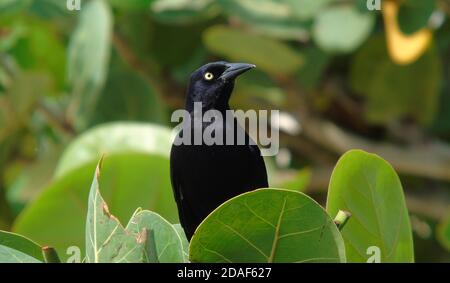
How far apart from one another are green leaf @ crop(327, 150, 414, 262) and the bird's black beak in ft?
0.36

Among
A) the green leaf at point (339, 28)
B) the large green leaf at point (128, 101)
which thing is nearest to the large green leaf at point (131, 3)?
the large green leaf at point (128, 101)

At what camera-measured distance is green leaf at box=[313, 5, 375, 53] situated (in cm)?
243

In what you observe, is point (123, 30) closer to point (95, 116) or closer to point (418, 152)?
point (95, 116)

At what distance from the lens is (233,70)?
33.3 inches

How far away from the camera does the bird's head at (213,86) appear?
84 centimetres

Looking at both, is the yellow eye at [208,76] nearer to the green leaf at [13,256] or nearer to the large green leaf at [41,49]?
the green leaf at [13,256]

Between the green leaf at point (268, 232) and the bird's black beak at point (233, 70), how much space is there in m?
0.12

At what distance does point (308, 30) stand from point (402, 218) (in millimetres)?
1622

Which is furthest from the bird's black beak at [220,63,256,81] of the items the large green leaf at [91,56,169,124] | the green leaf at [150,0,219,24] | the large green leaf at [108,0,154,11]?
the green leaf at [150,0,219,24]

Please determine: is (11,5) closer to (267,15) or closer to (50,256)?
(267,15)

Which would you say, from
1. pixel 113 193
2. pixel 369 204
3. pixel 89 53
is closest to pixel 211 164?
pixel 369 204

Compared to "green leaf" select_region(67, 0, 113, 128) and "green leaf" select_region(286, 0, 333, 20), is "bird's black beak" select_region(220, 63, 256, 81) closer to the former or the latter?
"green leaf" select_region(67, 0, 113, 128)

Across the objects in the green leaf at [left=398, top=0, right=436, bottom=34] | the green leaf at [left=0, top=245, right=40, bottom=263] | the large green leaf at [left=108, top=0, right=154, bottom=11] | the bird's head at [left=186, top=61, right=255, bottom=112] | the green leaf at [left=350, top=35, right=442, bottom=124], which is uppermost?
the large green leaf at [left=108, top=0, right=154, bottom=11]

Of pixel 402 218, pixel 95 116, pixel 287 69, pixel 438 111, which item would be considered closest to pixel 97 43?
pixel 95 116
